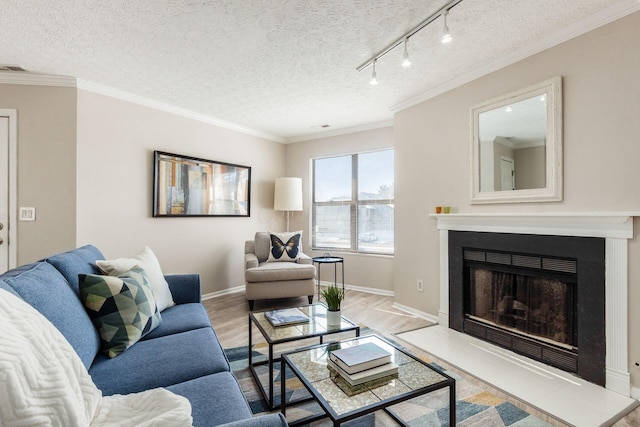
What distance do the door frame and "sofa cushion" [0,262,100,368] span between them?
195cm

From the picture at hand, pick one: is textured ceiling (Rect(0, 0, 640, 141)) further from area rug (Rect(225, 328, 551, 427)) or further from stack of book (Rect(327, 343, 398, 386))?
area rug (Rect(225, 328, 551, 427))

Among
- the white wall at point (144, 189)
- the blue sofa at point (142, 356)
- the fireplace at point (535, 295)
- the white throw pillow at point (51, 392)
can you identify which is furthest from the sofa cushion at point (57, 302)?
the fireplace at point (535, 295)

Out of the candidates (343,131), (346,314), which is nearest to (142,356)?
(346,314)

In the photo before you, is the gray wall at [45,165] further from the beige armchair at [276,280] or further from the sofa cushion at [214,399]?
the sofa cushion at [214,399]

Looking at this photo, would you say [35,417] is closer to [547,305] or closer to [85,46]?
[85,46]

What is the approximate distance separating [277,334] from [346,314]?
1646 mm

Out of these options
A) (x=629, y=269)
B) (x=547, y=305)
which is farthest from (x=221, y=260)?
(x=629, y=269)

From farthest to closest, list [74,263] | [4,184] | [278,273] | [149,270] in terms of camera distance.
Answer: [278,273] → [4,184] → [149,270] → [74,263]

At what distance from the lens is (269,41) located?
2287mm

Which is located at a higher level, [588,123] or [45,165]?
[588,123]

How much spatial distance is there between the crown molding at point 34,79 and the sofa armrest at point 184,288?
209cm

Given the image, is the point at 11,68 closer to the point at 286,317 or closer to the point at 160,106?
the point at 160,106

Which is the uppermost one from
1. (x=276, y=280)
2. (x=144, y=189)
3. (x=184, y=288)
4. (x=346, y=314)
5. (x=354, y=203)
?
Answer: (x=144, y=189)

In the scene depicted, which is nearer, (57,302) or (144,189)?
(57,302)
